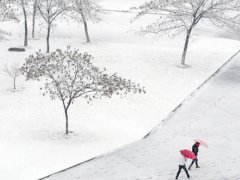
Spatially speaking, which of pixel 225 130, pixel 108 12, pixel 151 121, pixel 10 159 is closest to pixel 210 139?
pixel 225 130

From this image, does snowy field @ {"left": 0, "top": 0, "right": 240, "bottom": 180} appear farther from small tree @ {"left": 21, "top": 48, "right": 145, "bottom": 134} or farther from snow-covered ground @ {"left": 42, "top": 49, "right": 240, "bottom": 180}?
small tree @ {"left": 21, "top": 48, "right": 145, "bottom": 134}

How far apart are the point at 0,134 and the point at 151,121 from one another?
816 cm

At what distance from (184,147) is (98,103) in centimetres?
761

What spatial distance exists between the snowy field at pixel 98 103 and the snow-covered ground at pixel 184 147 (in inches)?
31.1

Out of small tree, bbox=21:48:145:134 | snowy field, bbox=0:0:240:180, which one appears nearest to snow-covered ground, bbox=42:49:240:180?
snowy field, bbox=0:0:240:180

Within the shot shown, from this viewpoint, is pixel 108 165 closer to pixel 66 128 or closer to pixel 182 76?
pixel 66 128

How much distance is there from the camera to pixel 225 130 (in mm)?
22891

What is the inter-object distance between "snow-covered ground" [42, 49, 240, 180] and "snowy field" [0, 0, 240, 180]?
79cm

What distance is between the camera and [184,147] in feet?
67.6

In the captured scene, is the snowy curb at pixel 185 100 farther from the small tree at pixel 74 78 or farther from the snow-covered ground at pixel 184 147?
the small tree at pixel 74 78

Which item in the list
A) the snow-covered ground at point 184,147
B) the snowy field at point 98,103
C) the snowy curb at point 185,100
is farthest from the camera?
the snowy curb at point 185,100

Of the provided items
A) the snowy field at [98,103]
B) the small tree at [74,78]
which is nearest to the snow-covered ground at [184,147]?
the snowy field at [98,103]

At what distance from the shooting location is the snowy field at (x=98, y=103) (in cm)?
Answer: 1952

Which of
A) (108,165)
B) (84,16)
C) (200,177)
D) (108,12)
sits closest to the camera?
(200,177)
